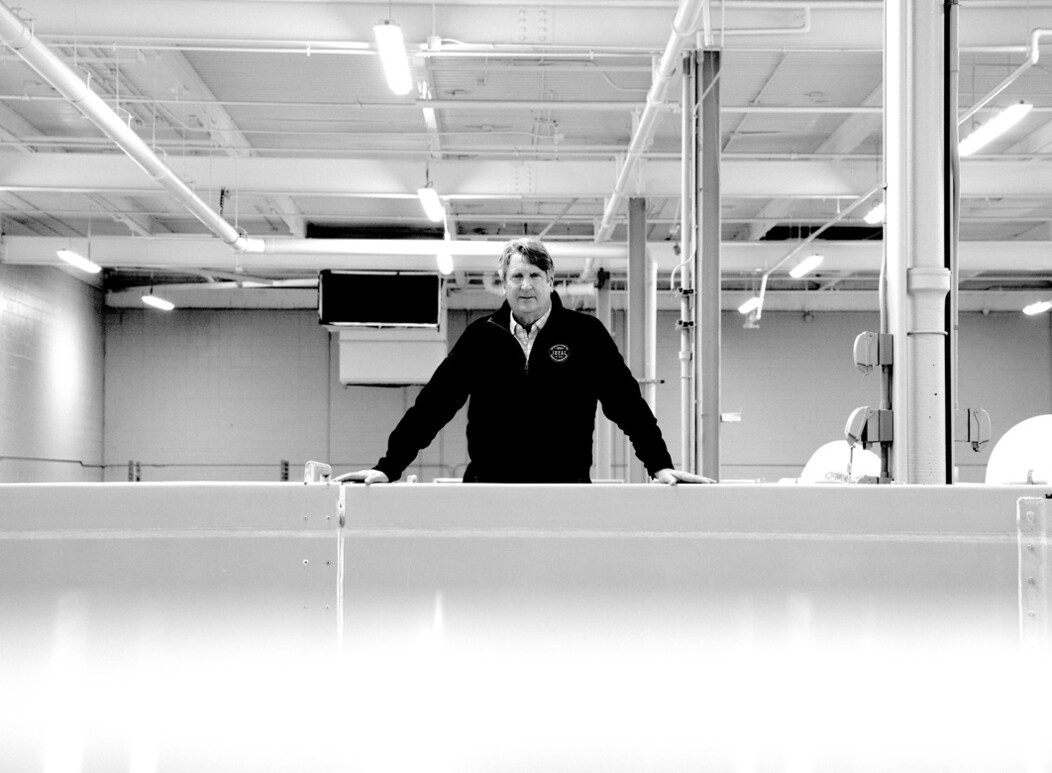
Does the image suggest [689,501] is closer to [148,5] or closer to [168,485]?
[168,485]

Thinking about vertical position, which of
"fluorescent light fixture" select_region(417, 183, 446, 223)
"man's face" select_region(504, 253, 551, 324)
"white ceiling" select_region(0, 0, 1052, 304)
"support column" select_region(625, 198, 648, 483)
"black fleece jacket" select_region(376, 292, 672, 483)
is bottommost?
"black fleece jacket" select_region(376, 292, 672, 483)

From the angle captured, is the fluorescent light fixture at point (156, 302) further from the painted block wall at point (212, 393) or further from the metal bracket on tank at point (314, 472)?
the metal bracket on tank at point (314, 472)

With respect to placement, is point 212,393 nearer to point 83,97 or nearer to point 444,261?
point 444,261

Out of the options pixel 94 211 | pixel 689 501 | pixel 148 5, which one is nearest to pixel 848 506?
pixel 689 501

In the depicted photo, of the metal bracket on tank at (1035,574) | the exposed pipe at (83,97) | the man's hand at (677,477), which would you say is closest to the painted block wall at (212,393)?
the exposed pipe at (83,97)

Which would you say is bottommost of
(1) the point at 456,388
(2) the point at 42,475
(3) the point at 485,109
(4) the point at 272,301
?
(2) the point at 42,475

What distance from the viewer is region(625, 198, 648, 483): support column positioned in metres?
9.40

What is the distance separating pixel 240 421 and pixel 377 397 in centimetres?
196

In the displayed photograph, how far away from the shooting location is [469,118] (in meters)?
9.11

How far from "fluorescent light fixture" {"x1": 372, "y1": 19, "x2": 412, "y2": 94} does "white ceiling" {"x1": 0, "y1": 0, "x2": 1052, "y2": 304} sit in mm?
590

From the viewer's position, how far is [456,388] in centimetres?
287

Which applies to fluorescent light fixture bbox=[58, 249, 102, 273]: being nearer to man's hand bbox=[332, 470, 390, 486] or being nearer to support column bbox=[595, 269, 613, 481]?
support column bbox=[595, 269, 613, 481]

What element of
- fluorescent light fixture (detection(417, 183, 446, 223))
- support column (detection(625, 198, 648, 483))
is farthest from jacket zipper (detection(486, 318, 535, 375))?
support column (detection(625, 198, 648, 483))

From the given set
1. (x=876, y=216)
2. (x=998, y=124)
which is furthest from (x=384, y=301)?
(x=998, y=124)
